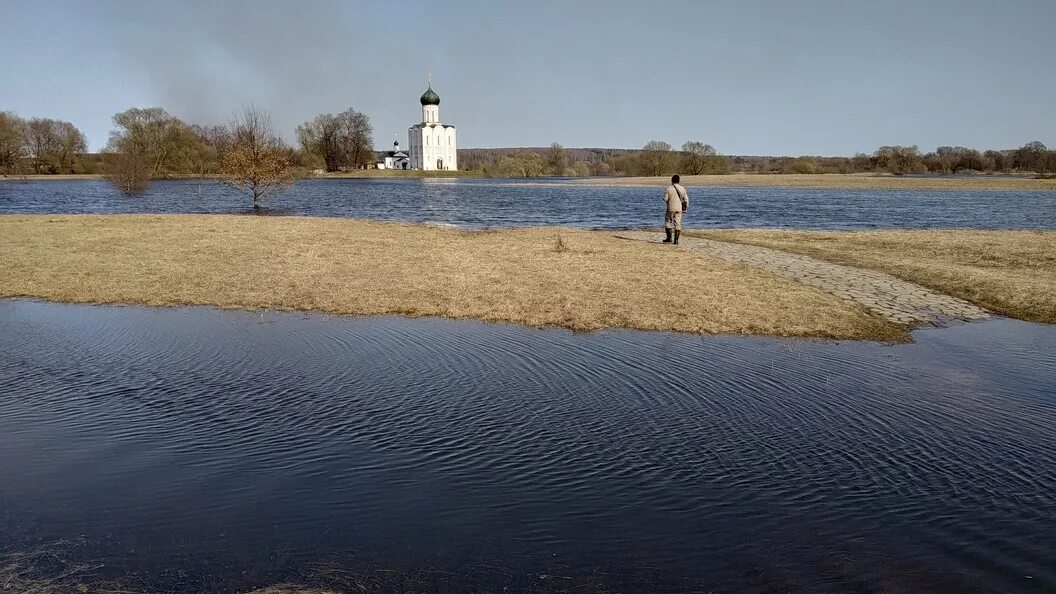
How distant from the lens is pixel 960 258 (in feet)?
60.5

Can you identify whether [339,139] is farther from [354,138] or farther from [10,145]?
[10,145]

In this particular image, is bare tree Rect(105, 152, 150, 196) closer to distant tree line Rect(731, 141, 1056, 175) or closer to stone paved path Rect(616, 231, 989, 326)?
stone paved path Rect(616, 231, 989, 326)

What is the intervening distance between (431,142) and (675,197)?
151 meters

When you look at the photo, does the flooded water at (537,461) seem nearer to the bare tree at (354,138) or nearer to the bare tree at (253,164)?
the bare tree at (253,164)

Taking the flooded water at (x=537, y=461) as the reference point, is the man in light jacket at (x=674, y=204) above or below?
above

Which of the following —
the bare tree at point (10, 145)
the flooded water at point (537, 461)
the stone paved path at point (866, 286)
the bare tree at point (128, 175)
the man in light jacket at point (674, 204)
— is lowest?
the flooded water at point (537, 461)

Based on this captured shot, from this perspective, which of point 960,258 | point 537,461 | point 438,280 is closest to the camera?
point 537,461

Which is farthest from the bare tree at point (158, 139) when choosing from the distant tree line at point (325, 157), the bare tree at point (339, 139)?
the bare tree at point (339, 139)

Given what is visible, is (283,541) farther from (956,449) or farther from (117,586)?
(956,449)

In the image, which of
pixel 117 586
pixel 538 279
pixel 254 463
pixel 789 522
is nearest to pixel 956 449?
pixel 789 522

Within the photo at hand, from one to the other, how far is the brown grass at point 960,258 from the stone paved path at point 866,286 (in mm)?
639

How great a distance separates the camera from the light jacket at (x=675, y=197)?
19706 millimetres

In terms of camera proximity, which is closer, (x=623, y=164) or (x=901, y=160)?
(x=901, y=160)

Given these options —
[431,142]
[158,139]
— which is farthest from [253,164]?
[431,142]
